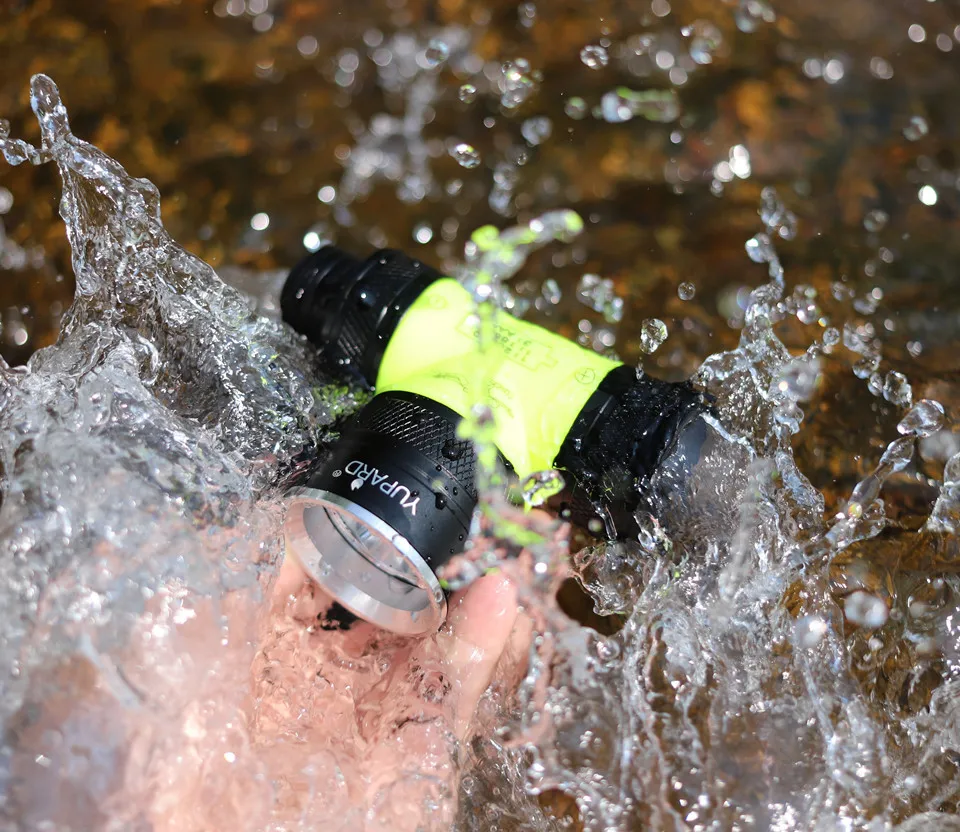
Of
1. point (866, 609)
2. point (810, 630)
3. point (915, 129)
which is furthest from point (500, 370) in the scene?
point (915, 129)

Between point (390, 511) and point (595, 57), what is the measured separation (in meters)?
1.63

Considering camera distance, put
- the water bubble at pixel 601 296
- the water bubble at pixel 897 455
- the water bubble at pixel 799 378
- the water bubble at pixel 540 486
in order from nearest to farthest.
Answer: the water bubble at pixel 540 486 < the water bubble at pixel 799 378 < the water bubble at pixel 897 455 < the water bubble at pixel 601 296

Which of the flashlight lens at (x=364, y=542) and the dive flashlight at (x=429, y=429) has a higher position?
the dive flashlight at (x=429, y=429)

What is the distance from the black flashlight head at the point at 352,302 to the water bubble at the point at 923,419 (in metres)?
1.06

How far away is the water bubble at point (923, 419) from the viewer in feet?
6.36

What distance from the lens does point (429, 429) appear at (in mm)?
1445

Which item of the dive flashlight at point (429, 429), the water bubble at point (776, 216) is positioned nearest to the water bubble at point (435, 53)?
the water bubble at point (776, 216)

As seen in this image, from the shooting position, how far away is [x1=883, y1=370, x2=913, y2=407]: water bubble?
79.3 inches

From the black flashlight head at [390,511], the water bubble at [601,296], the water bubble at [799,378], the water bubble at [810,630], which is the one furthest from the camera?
the water bubble at [601,296]

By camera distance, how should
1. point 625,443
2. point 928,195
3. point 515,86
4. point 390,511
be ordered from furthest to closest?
point 515,86 → point 928,195 → point 625,443 → point 390,511

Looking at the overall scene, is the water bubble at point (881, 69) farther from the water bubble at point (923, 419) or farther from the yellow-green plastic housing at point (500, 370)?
the yellow-green plastic housing at point (500, 370)

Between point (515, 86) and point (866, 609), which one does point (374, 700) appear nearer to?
point (866, 609)

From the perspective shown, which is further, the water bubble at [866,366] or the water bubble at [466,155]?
the water bubble at [466,155]

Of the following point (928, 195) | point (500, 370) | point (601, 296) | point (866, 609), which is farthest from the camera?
point (928, 195)
